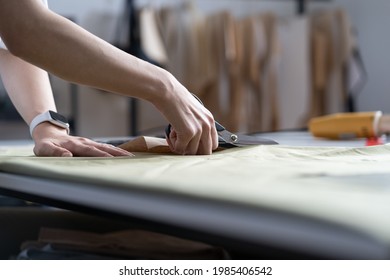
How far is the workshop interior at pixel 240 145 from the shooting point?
24 centimetres

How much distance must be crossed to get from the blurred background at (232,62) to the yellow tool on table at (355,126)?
4.98 ft

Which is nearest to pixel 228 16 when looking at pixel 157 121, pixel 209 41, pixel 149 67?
pixel 209 41

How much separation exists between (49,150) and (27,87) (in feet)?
0.79

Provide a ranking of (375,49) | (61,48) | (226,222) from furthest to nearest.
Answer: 1. (375,49)
2. (61,48)
3. (226,222)

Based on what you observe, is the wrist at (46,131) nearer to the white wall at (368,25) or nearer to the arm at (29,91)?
the arm at (29,91)

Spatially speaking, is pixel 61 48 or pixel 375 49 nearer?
pixel 61 48

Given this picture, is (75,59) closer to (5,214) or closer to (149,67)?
(149,67)

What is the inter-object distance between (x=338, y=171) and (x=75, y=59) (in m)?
0.25

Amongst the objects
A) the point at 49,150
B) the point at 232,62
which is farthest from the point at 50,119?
the point at 232,62

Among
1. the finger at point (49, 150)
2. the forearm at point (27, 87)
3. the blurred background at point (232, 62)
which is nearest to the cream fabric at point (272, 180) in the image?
the finger at point (49, 150)

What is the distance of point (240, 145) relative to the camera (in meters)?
0.62

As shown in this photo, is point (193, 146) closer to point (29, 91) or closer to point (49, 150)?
point (49, 150)

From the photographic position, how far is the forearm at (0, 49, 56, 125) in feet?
2.50

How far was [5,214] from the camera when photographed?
0.53 metres
